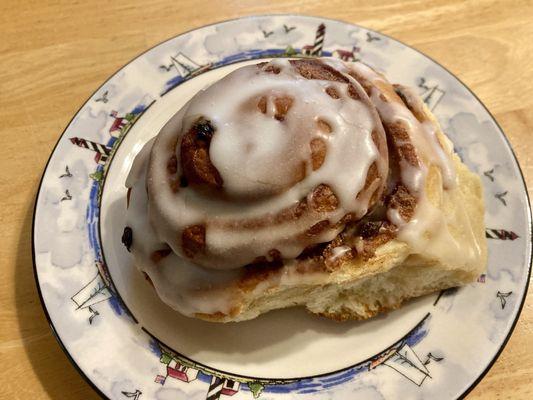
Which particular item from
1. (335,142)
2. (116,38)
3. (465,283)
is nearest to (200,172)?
(335,142)

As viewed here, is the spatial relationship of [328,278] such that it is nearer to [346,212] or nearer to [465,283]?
[346,212]

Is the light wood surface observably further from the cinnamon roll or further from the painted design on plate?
the cinnamon roll

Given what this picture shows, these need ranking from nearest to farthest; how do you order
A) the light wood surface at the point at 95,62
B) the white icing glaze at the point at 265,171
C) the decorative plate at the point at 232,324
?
the white icing glaze at the point at 265,171
the decorative plate at the point at 232,324
the light wood surface at the point at 95,62

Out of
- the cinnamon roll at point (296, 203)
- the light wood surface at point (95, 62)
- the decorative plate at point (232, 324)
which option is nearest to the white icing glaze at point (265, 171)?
the cinnamon roll at point (296, 203)

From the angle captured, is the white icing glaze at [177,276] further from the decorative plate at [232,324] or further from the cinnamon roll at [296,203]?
the decorative plate at [232,324]

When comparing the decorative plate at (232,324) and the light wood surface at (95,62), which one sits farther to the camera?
the light wood surface at (95,62)

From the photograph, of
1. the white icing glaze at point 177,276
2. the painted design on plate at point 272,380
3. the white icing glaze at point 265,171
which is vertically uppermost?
the white icing glaze at point 265,171
